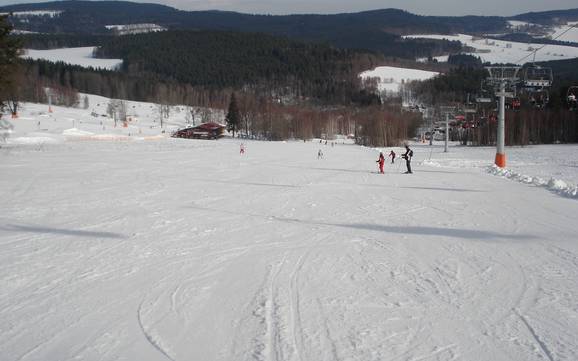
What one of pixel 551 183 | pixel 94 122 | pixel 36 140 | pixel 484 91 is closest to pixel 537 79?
pixel 484 91

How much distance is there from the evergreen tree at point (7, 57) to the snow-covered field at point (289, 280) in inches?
779

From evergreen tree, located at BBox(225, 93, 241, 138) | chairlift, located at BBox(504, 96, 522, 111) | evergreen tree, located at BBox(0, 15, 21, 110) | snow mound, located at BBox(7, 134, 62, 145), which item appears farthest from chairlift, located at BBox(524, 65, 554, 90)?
evergreen tree, located at BBox(225, 93, 241, 138)

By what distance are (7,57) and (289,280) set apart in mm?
30663

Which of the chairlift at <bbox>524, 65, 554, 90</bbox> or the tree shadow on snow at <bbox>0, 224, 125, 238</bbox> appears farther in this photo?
the chairlift at <bbox>524, 65, 554, 90</bbox>

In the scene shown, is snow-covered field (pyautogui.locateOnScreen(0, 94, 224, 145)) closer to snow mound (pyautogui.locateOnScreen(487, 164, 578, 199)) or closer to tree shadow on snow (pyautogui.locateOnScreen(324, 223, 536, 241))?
snow mound (pyautogui.locateOnScreen(487, 164, 578, 199))

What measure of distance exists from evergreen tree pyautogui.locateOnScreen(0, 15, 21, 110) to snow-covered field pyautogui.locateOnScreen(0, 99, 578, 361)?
19.8 metres

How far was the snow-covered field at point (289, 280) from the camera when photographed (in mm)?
4980

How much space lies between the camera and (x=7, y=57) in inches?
1209

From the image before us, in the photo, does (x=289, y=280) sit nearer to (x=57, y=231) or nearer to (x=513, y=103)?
(x=57, y=231)

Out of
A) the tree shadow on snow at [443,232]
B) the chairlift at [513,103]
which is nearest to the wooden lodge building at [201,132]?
the chairlift at [513,103]

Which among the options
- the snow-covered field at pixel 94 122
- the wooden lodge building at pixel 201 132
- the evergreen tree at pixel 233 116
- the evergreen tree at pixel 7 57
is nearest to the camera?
the evergreen tree at pixel 7 57

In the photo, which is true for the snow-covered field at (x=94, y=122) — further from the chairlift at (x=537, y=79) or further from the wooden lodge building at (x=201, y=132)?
the chairlift at (x=537, y=79)

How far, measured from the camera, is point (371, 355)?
4.68 m

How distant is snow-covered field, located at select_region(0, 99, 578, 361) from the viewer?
498cm
